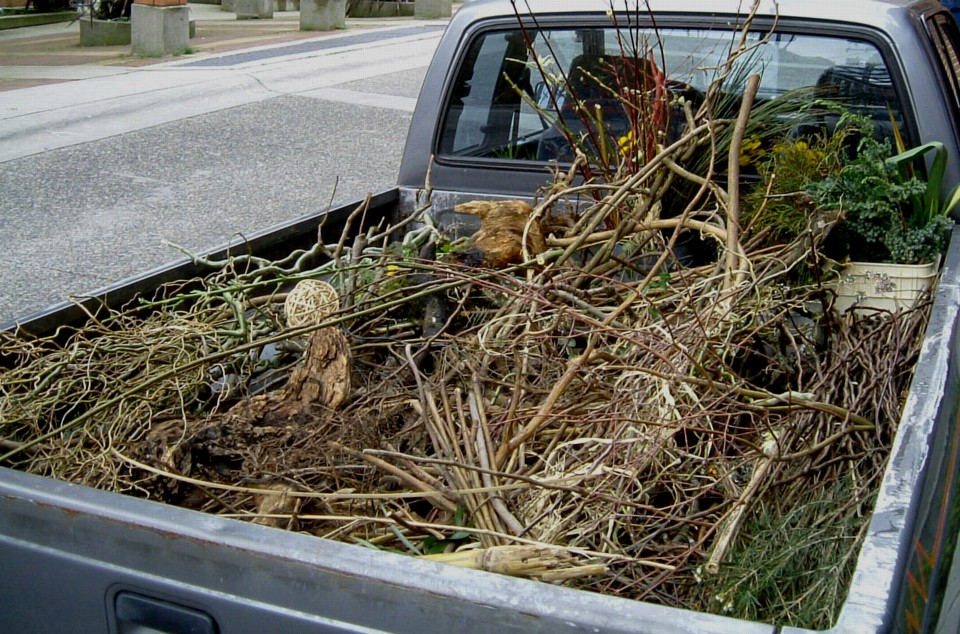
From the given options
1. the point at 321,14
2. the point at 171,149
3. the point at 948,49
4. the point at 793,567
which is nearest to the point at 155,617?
the point at 793,567

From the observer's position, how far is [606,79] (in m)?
3.66

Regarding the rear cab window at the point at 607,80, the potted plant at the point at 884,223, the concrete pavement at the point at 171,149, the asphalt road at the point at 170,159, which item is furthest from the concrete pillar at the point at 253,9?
the potted plant at the point at 884,223

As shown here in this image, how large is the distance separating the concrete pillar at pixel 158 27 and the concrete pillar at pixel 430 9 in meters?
8.29

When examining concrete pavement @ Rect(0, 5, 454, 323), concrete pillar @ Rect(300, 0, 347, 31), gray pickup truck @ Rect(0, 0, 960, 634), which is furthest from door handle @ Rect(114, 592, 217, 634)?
concrete pillar @ Rect(300, 0, 347, 31)

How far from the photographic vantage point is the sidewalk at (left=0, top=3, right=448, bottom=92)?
1367cm

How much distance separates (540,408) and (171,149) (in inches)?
329

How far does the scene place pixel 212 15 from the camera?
21891 mm

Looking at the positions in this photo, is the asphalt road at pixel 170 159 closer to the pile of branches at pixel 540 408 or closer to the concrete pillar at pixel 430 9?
the pile of branches at pixel 540 408

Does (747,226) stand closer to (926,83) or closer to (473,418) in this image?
(926,83)

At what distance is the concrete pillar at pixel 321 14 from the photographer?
1888 centimetres

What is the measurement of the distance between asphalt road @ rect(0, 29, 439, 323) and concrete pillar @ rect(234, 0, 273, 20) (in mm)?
6918

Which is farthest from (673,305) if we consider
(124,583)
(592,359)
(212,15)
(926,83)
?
(212,15)

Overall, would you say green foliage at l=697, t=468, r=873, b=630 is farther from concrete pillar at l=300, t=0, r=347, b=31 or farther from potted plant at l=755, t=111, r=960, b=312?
concrete pillar at l=300, t=0, r=347, b=31

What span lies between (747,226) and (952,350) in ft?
2.94
